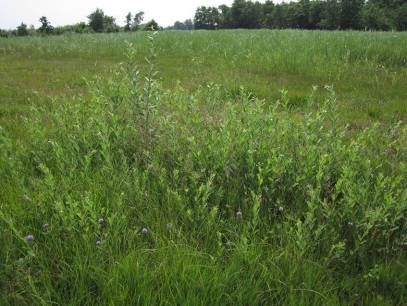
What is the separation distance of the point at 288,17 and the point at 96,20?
1808 inches

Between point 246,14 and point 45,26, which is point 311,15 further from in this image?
point 45,26

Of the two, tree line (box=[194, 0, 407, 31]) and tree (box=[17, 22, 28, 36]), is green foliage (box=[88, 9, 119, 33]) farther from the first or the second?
tree line (box=[194, 0, 407, 31])

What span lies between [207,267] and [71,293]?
77 cm

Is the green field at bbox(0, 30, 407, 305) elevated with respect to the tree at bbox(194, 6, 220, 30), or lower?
lower

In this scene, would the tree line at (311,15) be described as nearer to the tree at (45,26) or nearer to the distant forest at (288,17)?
the distant forest at (288,17)

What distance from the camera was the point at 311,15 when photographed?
77500 millimetres

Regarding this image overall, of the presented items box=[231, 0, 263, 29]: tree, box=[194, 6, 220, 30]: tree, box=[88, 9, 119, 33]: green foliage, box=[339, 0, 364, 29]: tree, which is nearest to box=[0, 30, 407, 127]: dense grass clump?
box=[339, 0, 364, 29]: tree

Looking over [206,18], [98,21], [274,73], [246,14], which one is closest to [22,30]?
[98,21]

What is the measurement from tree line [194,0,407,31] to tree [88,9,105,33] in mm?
35471

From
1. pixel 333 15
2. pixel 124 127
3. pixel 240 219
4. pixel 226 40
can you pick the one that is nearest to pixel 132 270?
pixel 240 219

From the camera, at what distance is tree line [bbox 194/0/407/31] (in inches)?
2266

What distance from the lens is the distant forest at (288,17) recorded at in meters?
55.0

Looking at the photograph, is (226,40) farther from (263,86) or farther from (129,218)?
(129,218)

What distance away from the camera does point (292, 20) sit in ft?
276
